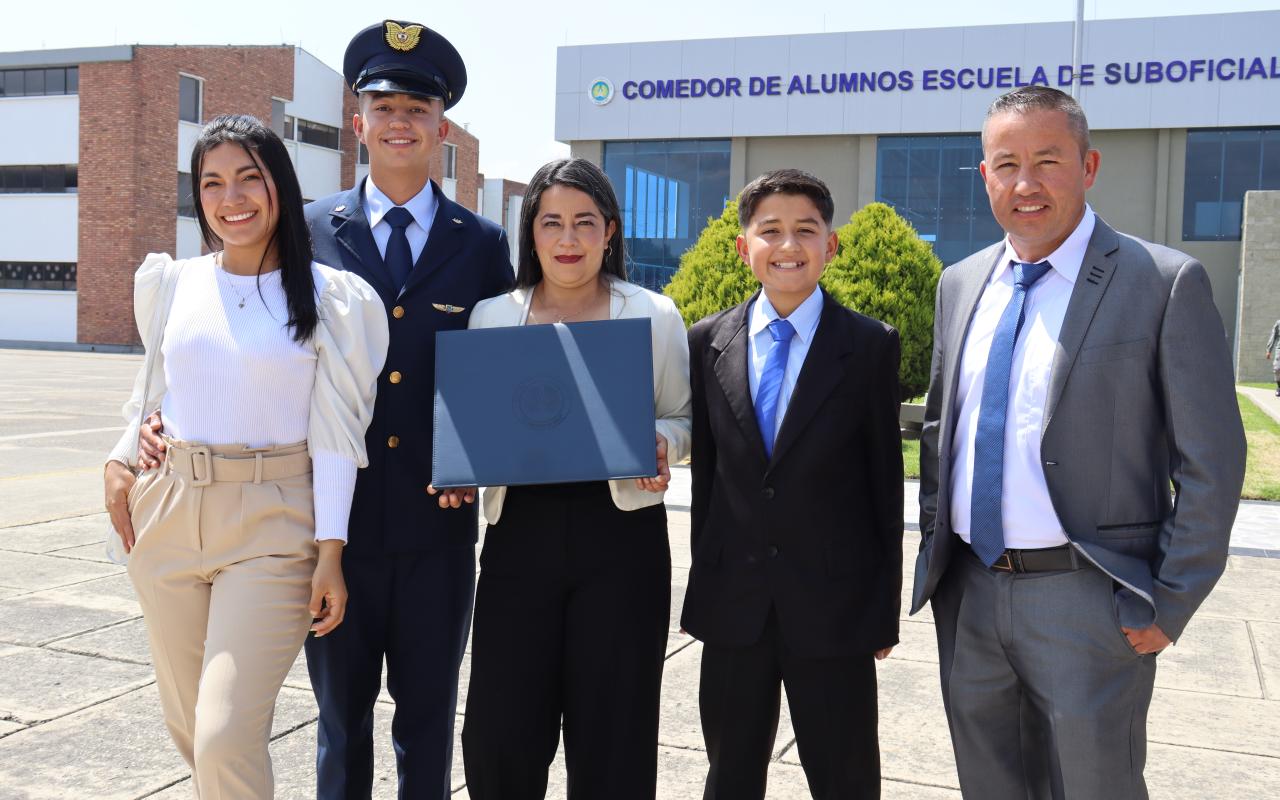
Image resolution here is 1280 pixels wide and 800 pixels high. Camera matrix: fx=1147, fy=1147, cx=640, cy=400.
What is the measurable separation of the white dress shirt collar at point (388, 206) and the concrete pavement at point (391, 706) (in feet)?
5.40

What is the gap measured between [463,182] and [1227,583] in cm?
4025

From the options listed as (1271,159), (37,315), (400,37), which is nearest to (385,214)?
(400,37)

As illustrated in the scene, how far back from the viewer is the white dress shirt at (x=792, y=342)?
2.99m

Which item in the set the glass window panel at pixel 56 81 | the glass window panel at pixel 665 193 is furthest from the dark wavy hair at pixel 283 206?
the glass window panel at pixel 56 81

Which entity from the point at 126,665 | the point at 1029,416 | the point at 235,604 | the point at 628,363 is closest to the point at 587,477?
the point at 628,363

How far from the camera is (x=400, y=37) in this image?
3.27 m

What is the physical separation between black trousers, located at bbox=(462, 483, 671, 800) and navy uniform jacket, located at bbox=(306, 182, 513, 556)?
0.26m

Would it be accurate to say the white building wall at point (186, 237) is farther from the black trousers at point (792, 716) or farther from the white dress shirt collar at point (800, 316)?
the black trousers at point (792, 716)

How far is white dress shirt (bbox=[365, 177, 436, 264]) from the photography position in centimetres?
324

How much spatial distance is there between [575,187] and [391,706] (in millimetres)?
2423

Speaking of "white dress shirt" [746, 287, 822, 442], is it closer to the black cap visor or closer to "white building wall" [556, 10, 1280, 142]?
the black cap visor

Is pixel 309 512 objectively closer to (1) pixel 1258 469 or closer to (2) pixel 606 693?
(2) pixel 606 693

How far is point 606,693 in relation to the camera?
2951mm

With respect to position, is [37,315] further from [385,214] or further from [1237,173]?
[385,214]
